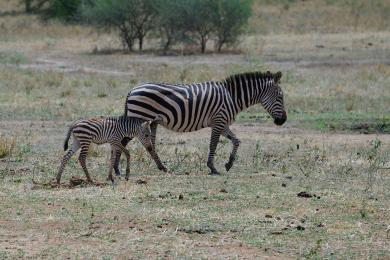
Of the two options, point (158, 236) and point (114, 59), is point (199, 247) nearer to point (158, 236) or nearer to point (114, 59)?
point (158, 236)

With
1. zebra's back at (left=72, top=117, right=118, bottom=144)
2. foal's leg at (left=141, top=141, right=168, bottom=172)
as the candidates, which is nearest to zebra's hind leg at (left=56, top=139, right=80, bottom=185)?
zebra's back at (left=72, top=117, right=118, bottom=144)

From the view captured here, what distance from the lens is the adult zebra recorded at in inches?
568

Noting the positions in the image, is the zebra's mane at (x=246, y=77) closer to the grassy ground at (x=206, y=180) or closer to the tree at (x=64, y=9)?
the grassy ground at (x=206, y=180)

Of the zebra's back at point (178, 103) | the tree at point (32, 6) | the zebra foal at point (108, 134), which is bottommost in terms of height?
the zebra foal at point (108, 134)

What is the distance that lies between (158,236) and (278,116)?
22.1ft

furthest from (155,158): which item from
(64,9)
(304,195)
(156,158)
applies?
(64,9)

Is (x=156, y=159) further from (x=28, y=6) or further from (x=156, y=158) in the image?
(x=28, y=6)

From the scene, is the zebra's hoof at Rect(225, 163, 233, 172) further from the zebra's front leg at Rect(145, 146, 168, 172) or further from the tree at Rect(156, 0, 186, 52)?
the tree at Rect(156, 0, 186, 52)

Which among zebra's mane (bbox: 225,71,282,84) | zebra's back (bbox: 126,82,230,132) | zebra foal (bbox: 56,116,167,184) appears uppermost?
zebra's mane (bbox: 225,71,282,84)

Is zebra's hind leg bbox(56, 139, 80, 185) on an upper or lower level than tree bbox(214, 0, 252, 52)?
lower

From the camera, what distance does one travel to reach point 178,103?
14.6 m

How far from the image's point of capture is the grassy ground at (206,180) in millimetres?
9219

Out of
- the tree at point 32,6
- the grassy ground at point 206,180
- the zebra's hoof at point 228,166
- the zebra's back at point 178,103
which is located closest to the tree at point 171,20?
the grassy ground at point 206,180

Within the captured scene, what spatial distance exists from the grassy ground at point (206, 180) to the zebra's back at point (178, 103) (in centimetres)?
63
